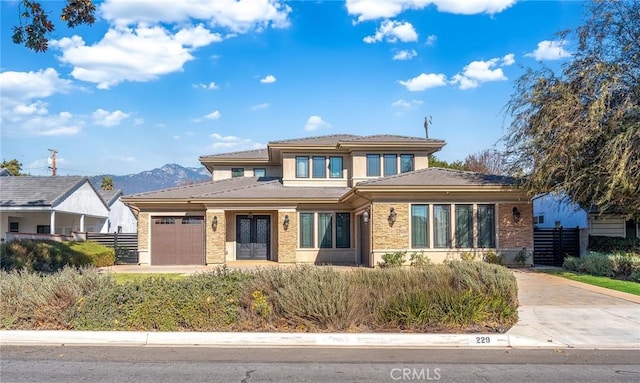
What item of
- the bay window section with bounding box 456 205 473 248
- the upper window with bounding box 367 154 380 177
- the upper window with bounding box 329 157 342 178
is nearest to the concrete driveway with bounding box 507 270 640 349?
the bay window section with bounding box 456 205 473 248

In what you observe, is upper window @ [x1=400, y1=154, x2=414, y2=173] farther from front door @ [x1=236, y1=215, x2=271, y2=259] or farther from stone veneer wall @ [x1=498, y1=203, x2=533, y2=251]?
front door @ [x1=236, y1=215, x2=271, y2=259]

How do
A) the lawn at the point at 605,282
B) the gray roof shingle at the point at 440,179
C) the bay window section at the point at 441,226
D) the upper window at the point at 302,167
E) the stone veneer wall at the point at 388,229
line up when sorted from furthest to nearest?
the upper window at the point at 302,167 < the bay window section at the point at 441,226 < the gray roof shingle at the point at 440,179 < the stone veneer wall at the point at 388,229 < the lawn at the point at 605,282

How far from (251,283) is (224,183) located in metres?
18.9

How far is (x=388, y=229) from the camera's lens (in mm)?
20672

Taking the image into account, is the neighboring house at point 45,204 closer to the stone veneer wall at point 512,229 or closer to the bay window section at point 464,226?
the bay window section at point 464,226

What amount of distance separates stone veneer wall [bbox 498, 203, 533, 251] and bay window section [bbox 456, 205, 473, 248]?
116 cm

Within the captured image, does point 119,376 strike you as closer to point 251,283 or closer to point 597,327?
point 251,283

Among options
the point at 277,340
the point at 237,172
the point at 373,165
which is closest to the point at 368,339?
the point at 277,340

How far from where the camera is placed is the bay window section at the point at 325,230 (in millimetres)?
24859

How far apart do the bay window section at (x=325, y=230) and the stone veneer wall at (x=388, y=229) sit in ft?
14.6

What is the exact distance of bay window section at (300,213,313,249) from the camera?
24859 millimetres

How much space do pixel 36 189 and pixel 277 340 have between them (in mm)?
28765

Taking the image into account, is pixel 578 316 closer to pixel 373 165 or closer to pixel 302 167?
pixel 373 165

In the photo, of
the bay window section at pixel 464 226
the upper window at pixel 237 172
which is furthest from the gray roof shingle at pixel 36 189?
the bay window section at pixel 464 226
